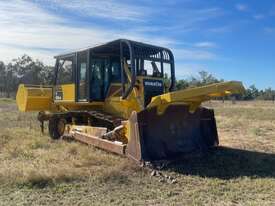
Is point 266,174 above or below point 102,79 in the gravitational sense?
below

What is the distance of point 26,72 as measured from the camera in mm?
75000

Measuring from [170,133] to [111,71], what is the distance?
2.93m

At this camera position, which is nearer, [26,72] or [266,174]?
[266,174]

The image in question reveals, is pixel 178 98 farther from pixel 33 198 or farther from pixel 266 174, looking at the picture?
pixel 33 198

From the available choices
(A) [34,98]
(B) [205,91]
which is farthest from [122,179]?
(A) [34,98]

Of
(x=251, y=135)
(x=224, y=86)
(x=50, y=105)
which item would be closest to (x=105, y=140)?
(x=224, y=86)

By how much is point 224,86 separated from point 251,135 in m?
7.25

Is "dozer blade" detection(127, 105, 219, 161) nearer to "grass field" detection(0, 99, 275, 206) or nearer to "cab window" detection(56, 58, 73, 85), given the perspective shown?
"grass field" detection(0, 99, 275, 206)

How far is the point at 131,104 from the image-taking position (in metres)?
10.2

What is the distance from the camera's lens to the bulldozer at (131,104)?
28.8ft

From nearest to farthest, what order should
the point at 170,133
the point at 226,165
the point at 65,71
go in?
1. the point at 226,165
2. the point at 170,133
3. the point at 65,71

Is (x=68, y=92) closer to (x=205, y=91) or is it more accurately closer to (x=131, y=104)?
(x=131, y=104)

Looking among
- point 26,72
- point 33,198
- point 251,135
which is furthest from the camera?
point 26,72

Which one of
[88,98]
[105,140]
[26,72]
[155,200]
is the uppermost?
[26,72]
